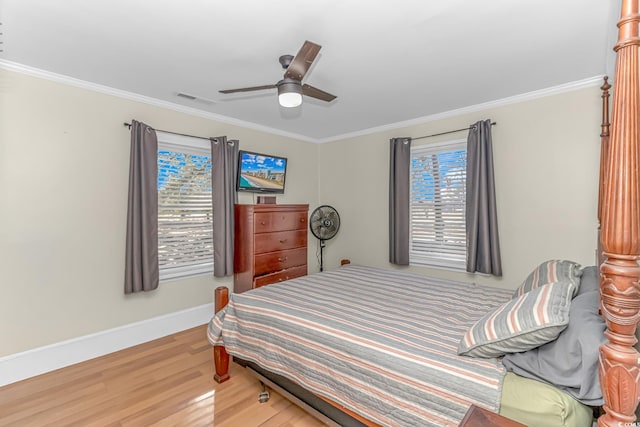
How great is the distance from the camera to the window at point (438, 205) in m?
3.55

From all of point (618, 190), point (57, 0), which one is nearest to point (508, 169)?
point (618, 190)

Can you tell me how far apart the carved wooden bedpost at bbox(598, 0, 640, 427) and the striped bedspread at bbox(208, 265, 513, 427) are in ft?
1.42

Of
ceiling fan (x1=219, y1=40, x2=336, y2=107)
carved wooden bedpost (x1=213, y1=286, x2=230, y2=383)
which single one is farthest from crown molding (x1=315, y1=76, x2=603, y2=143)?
carved wooden bedpost (x1=213, y1=286, x2=230, y2=383)

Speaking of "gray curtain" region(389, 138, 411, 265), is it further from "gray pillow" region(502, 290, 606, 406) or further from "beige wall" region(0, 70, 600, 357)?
"gray pillow" region(502, 290, 606, 406)

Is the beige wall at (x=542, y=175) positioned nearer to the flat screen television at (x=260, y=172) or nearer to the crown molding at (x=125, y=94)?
the flat screen television at (x=260, y=172)

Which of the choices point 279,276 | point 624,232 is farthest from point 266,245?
point 624,232

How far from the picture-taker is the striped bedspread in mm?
1337

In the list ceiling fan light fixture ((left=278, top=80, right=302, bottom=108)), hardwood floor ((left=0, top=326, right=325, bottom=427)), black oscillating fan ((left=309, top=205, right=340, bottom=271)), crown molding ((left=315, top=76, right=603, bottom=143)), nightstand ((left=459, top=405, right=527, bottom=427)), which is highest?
crown molding ((left=315, top=76, right=603, bottom=143))

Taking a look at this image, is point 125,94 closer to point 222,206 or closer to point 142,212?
point 142,212

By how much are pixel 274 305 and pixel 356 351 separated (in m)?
0.76

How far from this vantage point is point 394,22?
6.22ft

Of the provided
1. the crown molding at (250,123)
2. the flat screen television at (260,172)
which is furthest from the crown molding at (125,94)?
the flat screen television at (260,172)

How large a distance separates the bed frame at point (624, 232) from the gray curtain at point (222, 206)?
341 cm

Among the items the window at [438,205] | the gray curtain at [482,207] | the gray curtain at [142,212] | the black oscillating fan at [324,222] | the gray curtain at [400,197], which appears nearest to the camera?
the gray curtain at [142,212]
